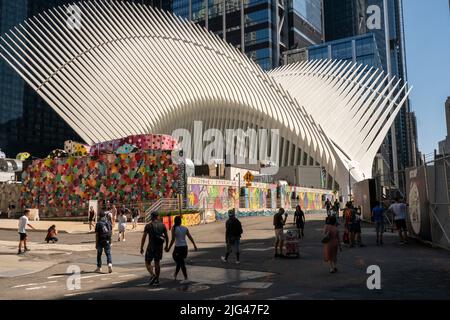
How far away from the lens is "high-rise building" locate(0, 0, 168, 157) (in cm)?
13338

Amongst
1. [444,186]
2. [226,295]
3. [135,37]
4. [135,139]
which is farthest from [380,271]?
[135,37]

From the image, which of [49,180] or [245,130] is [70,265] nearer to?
[49,180]

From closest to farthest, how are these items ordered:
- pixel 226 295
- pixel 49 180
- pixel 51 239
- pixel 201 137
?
pixel 226 295, pixel 51 239, pixel 49 180, pixel 201 137

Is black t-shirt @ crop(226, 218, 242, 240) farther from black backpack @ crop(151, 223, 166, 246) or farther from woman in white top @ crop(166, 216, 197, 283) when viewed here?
black backpack @ crop(151, 223, 166, 246)

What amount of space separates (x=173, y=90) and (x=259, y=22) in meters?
71.6

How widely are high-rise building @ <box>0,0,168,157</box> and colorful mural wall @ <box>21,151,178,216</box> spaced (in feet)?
351

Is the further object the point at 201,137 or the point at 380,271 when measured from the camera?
the point at 201,137

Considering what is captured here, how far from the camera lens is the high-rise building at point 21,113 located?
133 m

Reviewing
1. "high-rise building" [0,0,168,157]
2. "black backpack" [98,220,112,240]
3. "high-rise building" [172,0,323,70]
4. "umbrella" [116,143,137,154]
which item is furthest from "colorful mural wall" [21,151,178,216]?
"high-rise building" [0,0,168,157]

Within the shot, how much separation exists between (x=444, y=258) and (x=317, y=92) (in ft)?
179

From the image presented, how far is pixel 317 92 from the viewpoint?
64.9m

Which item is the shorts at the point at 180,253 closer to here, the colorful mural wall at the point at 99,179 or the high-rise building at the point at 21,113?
→ the colorful mural wall at the point at 99,179

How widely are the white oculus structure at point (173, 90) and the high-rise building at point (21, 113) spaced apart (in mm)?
87881

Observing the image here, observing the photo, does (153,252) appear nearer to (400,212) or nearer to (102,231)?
(102,231)
